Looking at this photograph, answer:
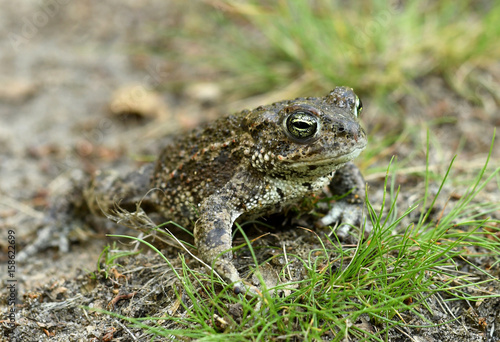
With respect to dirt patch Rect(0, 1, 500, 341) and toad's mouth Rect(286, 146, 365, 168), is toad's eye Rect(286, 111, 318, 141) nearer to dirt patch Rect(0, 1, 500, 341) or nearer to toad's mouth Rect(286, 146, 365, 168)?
toad's mouth Rect(286, 146, 365, 168)

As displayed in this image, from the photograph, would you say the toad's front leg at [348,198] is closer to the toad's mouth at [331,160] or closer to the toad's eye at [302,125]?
the toad's mouth at [331,160]

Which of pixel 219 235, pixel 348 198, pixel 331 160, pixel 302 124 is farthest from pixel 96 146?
pixel 331 160

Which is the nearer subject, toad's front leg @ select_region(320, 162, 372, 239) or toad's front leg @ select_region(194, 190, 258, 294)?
toad's front leg @ select_region(194, 190, 258, 294)

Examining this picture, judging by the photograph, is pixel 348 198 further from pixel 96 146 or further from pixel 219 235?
pixel 96 146

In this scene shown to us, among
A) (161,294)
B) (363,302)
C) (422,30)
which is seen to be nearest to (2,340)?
(161,294)

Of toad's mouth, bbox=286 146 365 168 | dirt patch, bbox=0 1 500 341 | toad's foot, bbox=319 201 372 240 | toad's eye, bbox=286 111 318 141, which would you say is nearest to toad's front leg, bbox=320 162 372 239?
toad's foot, bbox=319 201 372 240

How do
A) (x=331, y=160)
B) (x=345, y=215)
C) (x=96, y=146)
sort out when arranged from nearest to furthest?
1. (x=331, y=160)
2. (x=345, y=215)
3. (x=96, y=146)
